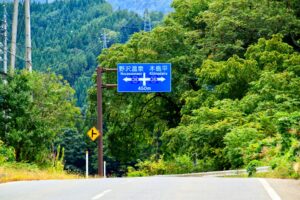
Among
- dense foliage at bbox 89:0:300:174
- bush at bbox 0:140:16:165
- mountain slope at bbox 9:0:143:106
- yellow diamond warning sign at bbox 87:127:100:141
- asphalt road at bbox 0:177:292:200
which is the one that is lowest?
asphalt road at bbox 0:177:292:200

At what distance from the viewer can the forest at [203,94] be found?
2978 centimetres

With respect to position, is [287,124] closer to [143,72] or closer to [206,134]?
[206,134]

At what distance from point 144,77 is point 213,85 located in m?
6.54

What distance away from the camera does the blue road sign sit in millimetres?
33312

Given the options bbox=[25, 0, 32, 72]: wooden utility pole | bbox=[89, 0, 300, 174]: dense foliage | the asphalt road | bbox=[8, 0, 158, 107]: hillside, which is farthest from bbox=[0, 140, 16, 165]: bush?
bbox=[8, 0, 158, 107]: hillside

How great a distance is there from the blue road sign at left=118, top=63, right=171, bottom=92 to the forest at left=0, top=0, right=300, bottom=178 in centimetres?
250

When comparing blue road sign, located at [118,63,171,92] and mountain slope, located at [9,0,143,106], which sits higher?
mountain slope, located at [9,0,143,106]

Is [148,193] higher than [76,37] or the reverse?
the reverse

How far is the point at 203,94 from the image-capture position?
1473 inches

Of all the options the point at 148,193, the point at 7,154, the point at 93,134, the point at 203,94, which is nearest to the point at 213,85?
the point at 203,94

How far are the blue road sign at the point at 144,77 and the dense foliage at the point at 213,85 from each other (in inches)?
90.2

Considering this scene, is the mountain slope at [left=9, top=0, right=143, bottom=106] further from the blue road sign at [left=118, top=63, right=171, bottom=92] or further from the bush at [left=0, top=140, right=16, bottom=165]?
the bush at [left=0, top=140, right=16, bottom=165]

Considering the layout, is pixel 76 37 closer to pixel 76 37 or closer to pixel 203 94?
pixel 76 37

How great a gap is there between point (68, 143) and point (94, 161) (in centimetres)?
481
